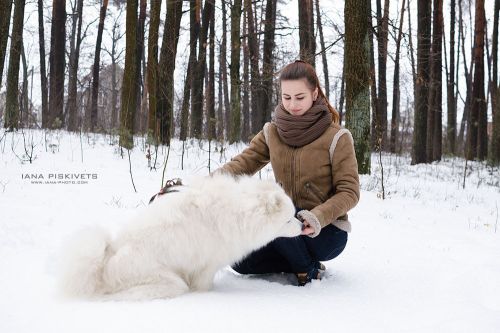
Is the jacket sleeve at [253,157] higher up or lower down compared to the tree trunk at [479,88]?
lower down

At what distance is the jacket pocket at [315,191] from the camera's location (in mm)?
2938

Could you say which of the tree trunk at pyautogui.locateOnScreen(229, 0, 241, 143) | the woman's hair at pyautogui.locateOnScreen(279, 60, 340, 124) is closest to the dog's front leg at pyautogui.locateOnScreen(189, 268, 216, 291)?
the woman's hair at pyautogui.locateOnScreen(279, 60, 340, 124)

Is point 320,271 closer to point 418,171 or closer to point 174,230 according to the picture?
point 174,230

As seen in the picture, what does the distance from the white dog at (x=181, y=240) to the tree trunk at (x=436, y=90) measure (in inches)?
471

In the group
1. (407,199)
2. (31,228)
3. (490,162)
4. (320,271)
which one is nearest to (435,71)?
(490,162)

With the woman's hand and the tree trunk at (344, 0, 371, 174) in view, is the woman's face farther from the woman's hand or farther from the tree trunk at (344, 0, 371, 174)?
the tree trunk at (344, 0, 371, 174)

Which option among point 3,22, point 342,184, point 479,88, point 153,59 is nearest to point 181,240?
point 342,184

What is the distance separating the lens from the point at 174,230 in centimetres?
238

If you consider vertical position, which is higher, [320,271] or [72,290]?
[72,290]

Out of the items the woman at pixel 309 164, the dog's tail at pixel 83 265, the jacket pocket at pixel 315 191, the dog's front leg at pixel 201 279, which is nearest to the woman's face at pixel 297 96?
the woman at pixel 309 164

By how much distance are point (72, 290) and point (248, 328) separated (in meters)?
1.00

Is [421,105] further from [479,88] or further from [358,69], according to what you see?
[358,69]

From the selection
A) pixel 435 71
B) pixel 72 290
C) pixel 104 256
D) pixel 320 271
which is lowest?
pixel 320 271

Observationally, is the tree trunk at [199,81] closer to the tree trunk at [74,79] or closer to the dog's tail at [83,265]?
the tree trunk at [74,79]
